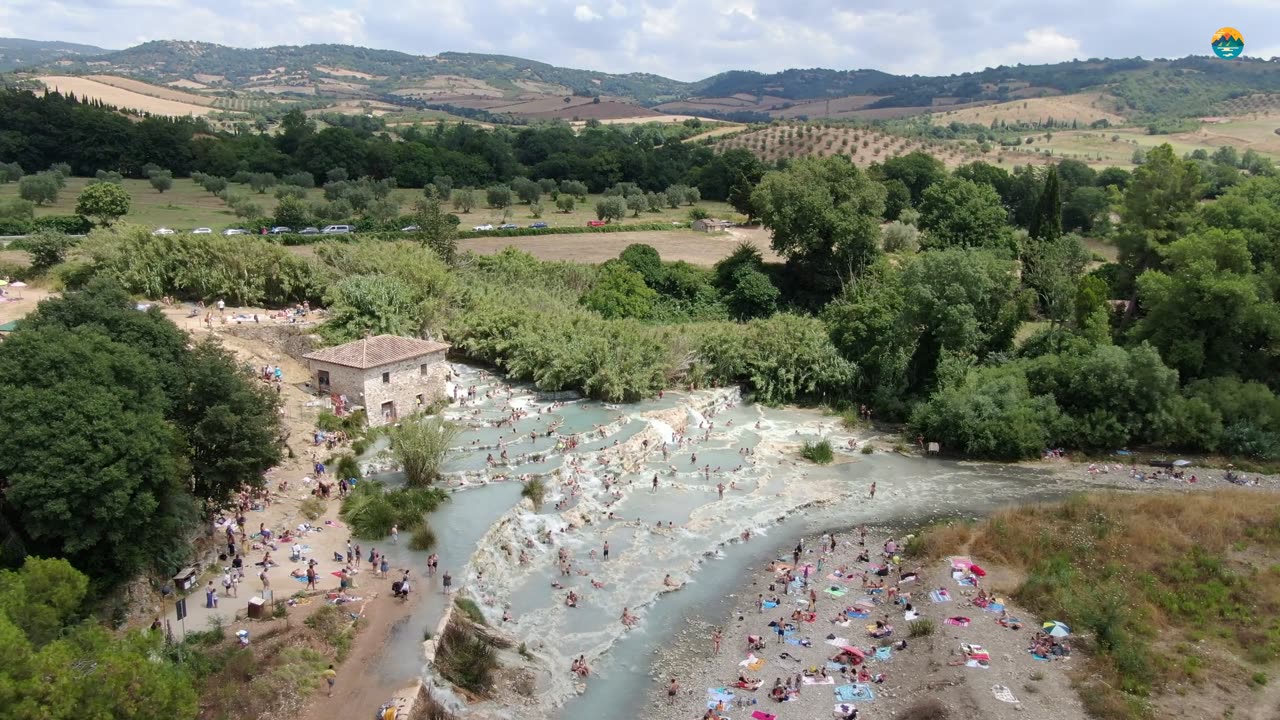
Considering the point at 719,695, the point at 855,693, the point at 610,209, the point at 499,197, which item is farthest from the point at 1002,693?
the point at 499,197

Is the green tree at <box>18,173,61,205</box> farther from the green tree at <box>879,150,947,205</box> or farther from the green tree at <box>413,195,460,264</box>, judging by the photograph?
the green tree at <box>879,150,947,205</box>

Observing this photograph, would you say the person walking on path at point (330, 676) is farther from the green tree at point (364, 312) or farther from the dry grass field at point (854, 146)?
the dry grass field at point (854, 146)

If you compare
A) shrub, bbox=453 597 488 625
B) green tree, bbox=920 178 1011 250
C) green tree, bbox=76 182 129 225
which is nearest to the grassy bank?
shrub, bbox=453 597 488 625

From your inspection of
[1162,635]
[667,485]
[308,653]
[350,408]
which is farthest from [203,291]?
[1162,635]

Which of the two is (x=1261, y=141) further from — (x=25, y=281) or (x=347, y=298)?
(x=25, y=281)

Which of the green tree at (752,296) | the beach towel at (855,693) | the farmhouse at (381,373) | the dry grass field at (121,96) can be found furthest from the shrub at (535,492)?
the dry grass field at (121,96)

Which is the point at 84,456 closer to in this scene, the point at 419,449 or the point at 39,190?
the point at 419,449
